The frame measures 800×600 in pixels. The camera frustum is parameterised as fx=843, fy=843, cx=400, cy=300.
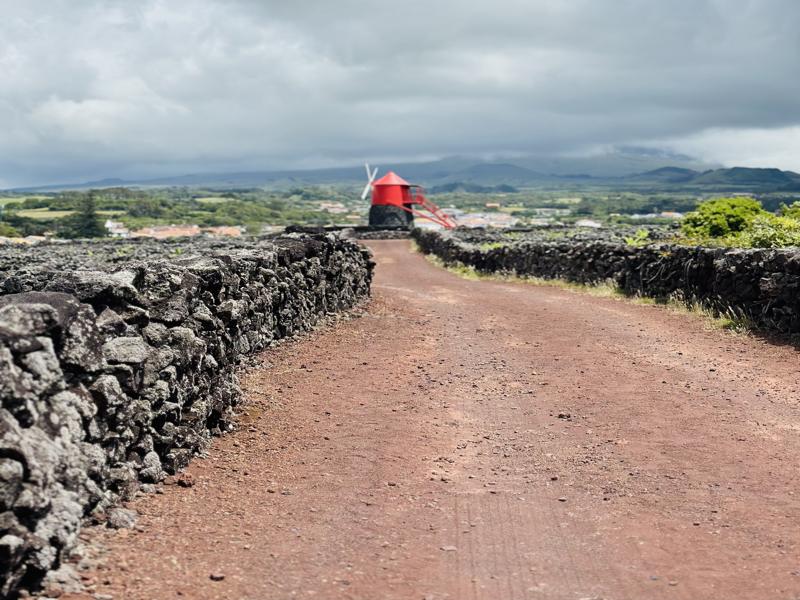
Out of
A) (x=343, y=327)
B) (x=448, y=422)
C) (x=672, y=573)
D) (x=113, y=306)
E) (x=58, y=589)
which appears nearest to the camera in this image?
(x=58, y=589)

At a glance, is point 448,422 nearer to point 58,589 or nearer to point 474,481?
point 474,481

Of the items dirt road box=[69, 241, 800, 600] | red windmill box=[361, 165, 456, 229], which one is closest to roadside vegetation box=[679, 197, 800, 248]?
dirt road box=[69, 241, 800, 600]

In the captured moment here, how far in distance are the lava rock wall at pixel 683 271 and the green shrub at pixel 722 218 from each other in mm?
3336

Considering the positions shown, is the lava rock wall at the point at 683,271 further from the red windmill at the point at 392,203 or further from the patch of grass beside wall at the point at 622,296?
the red windmill at the point at 392,203

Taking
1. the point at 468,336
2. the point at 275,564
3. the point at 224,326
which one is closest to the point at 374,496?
the point at 275,564

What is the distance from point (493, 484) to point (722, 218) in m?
22.1

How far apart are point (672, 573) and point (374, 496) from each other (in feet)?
9.10

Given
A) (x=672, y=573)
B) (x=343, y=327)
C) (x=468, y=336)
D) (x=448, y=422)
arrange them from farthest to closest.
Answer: (x=343, y=327)
(x=468, y=336)
(x=448, y=422)
(x=672, y=573)

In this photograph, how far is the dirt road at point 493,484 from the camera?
598 centimetres

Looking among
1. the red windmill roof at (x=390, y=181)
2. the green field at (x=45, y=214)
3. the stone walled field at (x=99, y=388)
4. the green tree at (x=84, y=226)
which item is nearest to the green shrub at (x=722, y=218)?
the stone walled field at (x=99, y=388)

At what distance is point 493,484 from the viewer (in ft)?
26.6

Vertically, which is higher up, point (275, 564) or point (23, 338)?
point (23, 338)

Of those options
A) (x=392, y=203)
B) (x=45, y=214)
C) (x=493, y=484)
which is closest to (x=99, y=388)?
(x=493, y=484)

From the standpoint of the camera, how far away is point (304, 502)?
7.55 metres
